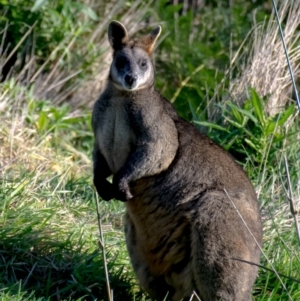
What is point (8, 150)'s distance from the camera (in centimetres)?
766

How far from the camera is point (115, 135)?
546 cm

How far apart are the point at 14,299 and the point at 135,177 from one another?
1143mm

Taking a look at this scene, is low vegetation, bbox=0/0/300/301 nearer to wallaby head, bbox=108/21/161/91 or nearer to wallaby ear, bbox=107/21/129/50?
wallaby head, bbox=108/21/161/91

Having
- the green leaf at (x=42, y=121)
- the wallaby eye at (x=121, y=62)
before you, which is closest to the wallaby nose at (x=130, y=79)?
the wallaby eye at (x=121, y=62)

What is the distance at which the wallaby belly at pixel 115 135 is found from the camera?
5434mm

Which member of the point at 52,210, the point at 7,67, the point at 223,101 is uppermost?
the point at 223,101

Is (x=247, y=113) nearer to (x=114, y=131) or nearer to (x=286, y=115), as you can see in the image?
(x=286, y=115)

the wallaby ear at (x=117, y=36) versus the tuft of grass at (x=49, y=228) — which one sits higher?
the wallaby ear at (x=117, y=36)

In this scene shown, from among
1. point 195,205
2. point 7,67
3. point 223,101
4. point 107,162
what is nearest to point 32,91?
point 7,67

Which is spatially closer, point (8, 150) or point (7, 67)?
point (8, 150)

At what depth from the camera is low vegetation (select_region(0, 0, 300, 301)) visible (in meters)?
5.62

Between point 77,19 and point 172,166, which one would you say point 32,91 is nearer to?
point 77,19

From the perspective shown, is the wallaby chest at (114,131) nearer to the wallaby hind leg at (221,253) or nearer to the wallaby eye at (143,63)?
the wallaby eye at (143,63)

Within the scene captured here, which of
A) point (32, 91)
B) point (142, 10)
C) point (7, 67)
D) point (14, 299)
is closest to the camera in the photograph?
point (14, 299)
